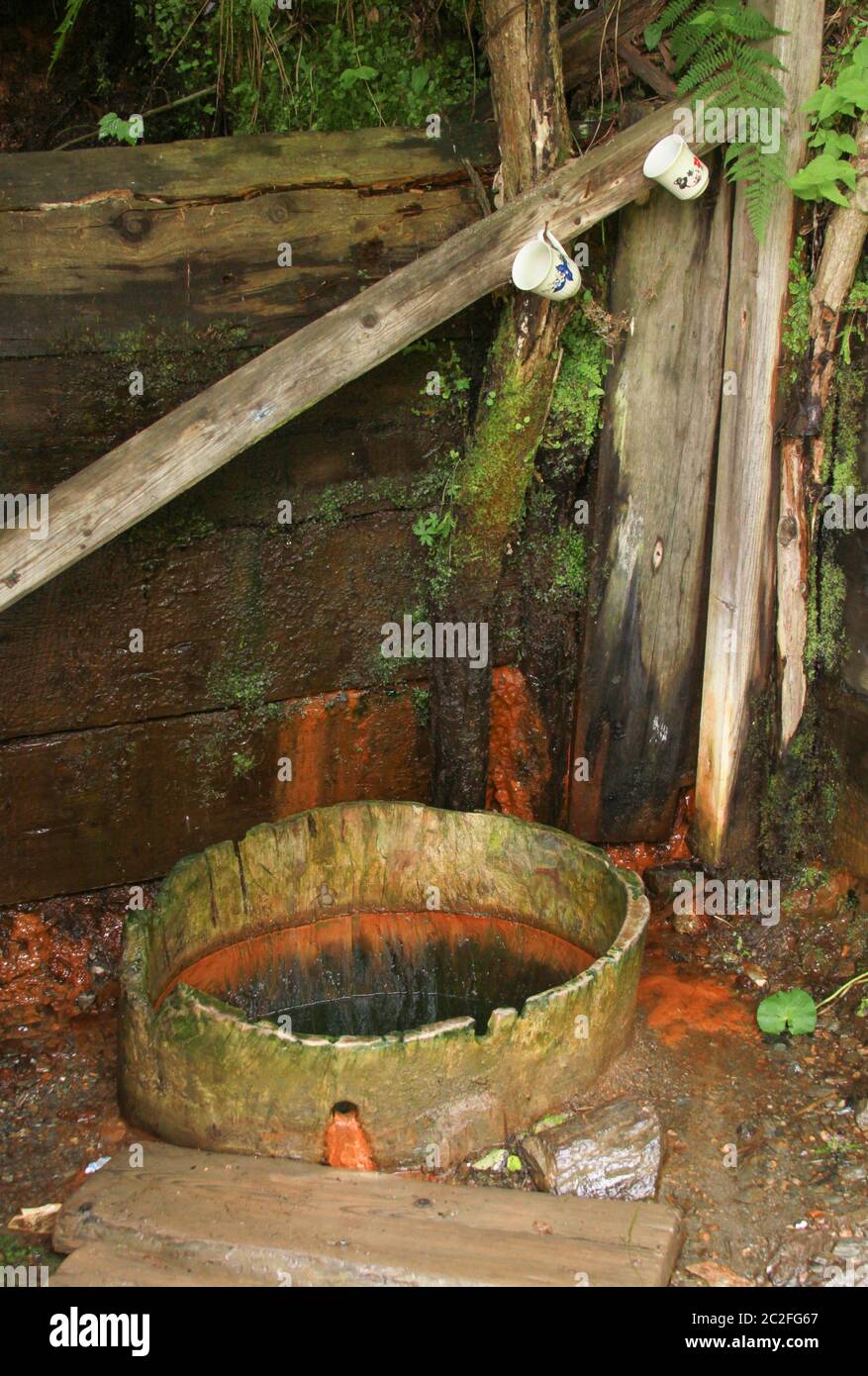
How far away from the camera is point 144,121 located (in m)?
4.94

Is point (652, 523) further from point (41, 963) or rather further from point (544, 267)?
point (41, 963)

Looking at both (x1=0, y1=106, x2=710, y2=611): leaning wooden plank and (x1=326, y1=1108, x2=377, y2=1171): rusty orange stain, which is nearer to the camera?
(x1=326, y1=1108, x2=377, y2=1171): rusty orange stain

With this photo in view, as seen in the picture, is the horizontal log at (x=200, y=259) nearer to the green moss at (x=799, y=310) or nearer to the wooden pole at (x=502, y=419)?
the wooden pole at (x=502, y=419)

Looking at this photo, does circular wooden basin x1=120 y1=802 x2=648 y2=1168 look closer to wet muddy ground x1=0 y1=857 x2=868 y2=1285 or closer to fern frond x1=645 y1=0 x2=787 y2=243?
wet muddy ground x1=0 y1=857 x2=868 y2=1285

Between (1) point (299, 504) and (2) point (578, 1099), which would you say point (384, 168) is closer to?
(1) point (299, 504)

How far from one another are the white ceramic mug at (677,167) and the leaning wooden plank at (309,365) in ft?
0.24

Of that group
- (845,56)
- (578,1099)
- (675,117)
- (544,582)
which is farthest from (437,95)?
(578,1099)

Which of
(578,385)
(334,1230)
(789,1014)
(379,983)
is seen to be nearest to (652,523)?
(578,385)

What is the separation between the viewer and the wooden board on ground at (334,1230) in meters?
3.30

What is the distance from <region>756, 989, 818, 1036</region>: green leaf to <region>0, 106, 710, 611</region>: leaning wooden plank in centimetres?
232

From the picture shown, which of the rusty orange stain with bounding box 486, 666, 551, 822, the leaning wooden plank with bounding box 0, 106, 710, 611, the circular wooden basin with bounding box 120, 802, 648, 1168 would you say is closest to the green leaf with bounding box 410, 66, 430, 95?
the leaning wooden plank with bounding box 0, 106, 710, 611

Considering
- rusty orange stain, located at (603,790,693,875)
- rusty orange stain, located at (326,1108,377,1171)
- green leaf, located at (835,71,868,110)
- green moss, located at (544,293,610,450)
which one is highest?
green leaf, located at (835,71,868,110)

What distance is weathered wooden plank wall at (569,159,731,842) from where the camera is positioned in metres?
4.54

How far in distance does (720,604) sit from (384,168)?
178cm
